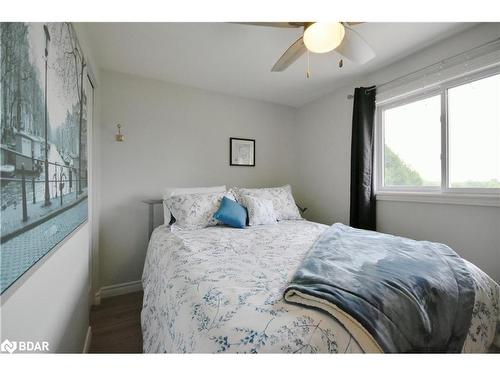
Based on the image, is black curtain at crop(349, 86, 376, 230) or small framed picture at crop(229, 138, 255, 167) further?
small framed picture at crop(229, 138, 255, 167)

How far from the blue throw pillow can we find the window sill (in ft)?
4.92

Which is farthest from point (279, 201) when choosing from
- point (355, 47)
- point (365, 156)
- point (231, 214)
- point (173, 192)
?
point (355, 47)

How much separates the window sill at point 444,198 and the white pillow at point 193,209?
5.86 feet

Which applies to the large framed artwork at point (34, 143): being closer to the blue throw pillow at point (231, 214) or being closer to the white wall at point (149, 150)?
the blue throw pillow at point (231, 214)

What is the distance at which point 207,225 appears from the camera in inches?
81.8

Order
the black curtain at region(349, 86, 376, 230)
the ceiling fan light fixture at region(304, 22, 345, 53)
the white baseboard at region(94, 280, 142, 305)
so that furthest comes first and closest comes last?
the black curtain at region(349, 86, 376, 230)
the white baseboard at region(94, 280, 142, 305)
the ceiling fan light fixture at region(304, 22, 345, 53)

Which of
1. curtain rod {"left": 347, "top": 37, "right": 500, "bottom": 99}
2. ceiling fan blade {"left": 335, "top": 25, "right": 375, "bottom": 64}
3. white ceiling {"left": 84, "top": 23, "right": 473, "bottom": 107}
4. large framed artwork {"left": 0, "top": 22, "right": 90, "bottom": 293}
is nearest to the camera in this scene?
large framed artwork {"left": 0, "top": 22, "right": 90, "bottom": 293}

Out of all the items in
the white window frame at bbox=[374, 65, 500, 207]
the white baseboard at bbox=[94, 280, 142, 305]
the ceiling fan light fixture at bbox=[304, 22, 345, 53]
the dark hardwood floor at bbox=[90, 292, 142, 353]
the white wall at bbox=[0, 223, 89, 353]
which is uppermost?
the ceiling fan light fixture at bbox=[304, 22, 345, 53]

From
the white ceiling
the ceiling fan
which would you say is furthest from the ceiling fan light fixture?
the white ceiling

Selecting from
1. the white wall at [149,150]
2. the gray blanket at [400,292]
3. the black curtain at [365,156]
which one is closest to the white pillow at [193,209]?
the white wall at [149,150]

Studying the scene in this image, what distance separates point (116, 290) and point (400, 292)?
8.55 feet

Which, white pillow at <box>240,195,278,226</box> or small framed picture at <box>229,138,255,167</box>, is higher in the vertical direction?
small framed picture at <box>229,138,255,167</box>

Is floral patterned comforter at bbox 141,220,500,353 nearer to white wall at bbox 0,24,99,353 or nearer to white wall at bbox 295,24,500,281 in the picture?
white wall at bbox 0,24,99,353

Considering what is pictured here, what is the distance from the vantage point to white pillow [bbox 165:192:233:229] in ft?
6.57
